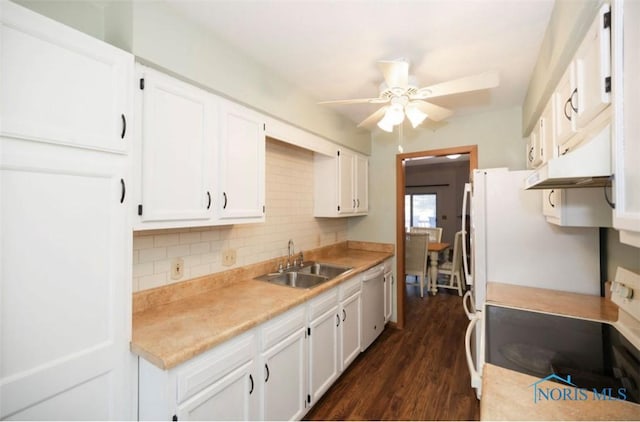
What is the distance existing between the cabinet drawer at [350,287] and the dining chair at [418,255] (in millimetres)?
2266

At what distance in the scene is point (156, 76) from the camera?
1.38 m

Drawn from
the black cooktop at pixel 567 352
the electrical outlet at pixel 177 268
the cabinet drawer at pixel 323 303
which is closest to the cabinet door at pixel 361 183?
the cabinet drawer at pixel 323 303

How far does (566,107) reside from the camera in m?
1.31

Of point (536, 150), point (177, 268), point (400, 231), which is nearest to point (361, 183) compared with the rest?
point (400, 231)

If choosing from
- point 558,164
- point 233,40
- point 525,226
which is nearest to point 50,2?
point 233,40

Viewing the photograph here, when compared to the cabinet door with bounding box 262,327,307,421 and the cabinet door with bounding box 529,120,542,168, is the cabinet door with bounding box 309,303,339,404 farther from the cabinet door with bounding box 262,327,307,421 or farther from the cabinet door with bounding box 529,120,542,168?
the cabinet door with bounding box 529,120,542,168

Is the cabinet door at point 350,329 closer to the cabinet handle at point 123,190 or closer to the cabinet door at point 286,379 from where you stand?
the cabinet door at point 286,379

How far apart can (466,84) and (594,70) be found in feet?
2.32

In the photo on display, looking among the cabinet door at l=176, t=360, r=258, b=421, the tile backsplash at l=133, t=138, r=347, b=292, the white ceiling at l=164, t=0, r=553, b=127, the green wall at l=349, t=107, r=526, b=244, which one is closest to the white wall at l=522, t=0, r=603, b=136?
the white ceiling at l=164, t=0, r=553, b=127

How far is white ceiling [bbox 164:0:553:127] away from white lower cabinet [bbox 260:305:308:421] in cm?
165

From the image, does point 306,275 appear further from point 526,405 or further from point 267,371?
point 526,405

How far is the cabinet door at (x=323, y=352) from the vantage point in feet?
6.44

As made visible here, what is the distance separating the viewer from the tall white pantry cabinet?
0.88m

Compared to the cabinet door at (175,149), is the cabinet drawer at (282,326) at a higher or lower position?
lower
